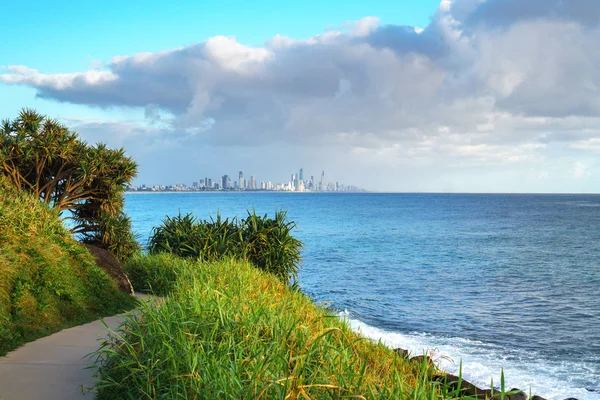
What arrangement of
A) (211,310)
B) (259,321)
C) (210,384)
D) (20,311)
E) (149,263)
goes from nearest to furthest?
1. (210,384)
2. (259,321)
3. (211,310)
4. (20,311)
5. (149,263)

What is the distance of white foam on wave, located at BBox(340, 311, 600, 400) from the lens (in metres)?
13.2

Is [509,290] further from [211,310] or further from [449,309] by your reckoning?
[211,310]

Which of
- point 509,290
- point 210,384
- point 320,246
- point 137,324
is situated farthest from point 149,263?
point 320,246

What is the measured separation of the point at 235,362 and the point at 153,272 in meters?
9.95

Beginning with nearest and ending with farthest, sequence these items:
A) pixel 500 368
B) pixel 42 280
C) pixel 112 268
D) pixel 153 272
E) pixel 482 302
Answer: pixel 42 280 < pixel 112 268 < pixel 153 272 < pixel 500 368 < pixel 482 302

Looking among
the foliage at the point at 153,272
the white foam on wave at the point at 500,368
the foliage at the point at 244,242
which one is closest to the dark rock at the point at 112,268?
the foliage at the point at 153,272

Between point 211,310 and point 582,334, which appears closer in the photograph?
point 211,310

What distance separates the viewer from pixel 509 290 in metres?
27.8

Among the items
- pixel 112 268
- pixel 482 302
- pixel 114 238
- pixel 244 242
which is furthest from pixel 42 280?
pixel 482 302

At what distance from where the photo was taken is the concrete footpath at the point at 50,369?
5914mm

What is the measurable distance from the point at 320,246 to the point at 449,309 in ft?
91.8

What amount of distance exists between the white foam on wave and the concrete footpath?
606 cm

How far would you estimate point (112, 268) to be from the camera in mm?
13156

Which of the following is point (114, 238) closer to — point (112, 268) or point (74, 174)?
point (74, 174)
